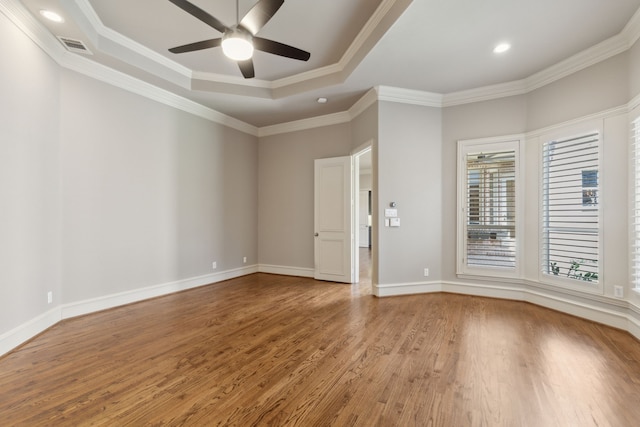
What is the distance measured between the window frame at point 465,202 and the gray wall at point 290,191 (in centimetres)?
215

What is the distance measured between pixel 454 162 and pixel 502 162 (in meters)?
0.65

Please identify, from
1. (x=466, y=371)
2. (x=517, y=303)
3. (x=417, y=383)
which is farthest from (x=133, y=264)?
(x=517, y=303)

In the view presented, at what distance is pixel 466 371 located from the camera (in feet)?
7.47

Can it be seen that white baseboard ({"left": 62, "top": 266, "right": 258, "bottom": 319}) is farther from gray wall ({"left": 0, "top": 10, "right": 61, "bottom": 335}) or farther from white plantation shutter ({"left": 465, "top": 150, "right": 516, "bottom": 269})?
white plantation shutter ({"left": 465, "top": 150, "right": 516, "bottom": 269})

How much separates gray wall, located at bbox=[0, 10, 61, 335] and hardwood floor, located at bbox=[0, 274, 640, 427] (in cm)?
51

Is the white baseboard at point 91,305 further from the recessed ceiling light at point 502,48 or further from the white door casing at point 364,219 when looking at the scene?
the white door casing at point 364,219

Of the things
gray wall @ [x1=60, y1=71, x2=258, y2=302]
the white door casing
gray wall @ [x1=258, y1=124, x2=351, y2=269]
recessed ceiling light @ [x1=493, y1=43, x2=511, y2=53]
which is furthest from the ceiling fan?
the white door casing

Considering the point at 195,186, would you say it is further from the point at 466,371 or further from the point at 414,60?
the point at 466,371

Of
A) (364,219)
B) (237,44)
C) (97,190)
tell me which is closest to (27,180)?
(97,190)

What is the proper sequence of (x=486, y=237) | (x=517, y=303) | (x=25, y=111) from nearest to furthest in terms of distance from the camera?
(x=25, y=111)
(x=517, y=303)
(x=486, y=237)

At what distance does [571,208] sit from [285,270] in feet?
15.7

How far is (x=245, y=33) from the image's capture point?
2455mm

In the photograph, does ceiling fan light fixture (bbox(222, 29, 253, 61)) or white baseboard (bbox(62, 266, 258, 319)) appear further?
white baseboard (bbox(62, 266, 258, 319))

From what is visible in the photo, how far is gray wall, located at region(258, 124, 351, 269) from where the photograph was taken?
5660 millimetres
